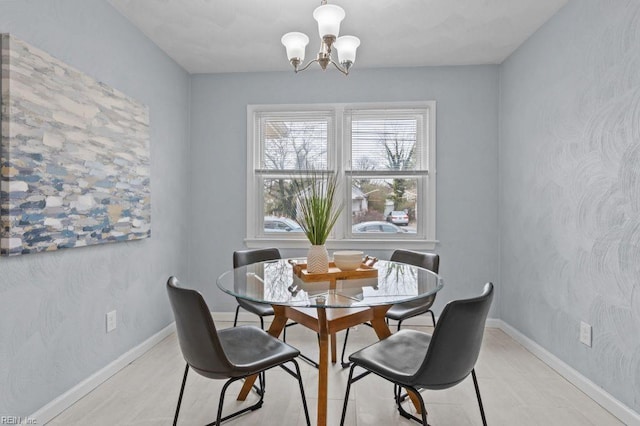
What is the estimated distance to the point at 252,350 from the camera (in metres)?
1.81

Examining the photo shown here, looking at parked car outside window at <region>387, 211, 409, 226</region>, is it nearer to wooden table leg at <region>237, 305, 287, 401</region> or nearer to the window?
the window

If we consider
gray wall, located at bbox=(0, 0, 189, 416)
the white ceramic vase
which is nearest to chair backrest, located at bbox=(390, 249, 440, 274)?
the white ceramic vase

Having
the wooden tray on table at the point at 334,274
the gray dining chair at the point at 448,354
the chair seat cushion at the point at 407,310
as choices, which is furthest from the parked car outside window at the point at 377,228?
the gray dining chair at the point at 448,354

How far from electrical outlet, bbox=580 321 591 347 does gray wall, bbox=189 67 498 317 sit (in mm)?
1203

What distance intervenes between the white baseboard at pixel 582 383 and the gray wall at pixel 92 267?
307cm

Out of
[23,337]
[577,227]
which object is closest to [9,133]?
[23,337]

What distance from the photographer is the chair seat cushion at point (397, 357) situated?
1.56 m

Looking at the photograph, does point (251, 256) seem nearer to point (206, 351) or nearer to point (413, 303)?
point (413, 303)

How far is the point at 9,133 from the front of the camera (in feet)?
5.69

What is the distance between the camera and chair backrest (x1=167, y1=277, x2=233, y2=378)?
59.0 inches

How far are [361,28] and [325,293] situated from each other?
2116 mm

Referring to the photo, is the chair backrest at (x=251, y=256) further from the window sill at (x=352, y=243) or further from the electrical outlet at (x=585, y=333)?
the electrical outlet at (x=585, y=333)

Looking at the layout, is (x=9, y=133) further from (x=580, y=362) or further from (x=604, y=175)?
(x=580, y=362)

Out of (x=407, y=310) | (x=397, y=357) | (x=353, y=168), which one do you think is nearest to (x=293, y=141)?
(x=353, y=168)
